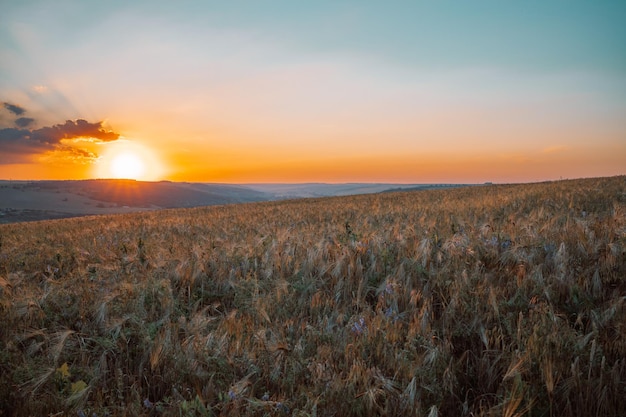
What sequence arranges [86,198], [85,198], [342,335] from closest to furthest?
[342,335] → [85,198] → [86,198]

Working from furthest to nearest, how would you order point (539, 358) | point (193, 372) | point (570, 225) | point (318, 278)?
point (570, 225)
point (318, 278)
point (193, 372)
point (539, 358)

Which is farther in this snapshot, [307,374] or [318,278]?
[318,278]

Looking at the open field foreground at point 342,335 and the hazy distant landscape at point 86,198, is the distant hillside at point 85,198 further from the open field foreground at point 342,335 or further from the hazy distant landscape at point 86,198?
the open field foreground at point 342,335

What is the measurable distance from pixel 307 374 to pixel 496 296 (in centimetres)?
199

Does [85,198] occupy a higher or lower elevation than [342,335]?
lower

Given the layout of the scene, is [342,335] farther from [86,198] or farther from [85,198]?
[86,198]

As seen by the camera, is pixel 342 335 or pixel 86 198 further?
pixel 86 198

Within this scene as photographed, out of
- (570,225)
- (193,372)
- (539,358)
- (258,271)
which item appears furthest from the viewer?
(570,225)

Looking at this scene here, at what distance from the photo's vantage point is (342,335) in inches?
109

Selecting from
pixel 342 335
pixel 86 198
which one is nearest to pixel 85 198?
pixel 86 198

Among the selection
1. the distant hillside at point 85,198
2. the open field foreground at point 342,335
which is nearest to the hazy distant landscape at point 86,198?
the distant hillside at point 85,198

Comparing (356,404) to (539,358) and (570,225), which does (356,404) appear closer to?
(539,358)

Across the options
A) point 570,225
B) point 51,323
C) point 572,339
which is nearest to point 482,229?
point 570,225

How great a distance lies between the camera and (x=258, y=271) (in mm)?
4730
